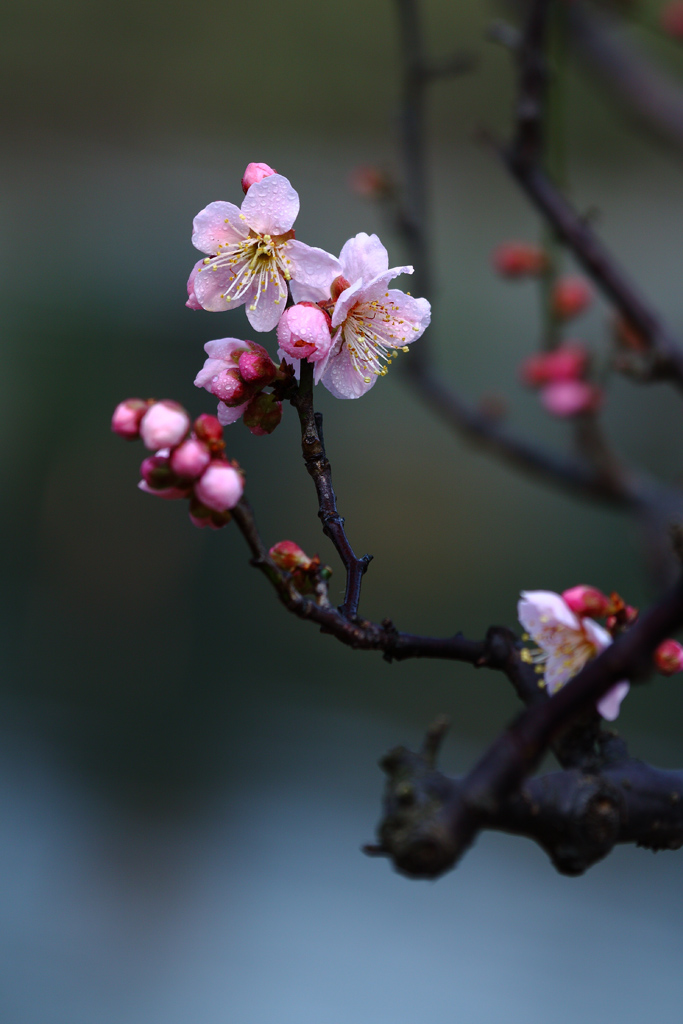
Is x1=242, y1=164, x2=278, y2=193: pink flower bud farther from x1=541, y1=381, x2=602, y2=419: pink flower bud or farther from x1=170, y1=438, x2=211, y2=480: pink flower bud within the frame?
x1=541, y1=381, x2=602, y2=419: pink flower bud

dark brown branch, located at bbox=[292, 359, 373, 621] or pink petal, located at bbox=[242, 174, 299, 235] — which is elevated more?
pink petal, located at bbox=[242, 174, 299, 235]

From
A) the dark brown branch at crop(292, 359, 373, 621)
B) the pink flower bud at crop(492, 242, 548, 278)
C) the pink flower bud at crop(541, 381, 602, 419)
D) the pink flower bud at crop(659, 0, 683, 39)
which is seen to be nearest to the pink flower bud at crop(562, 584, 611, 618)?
the dark brown branch at crop(292, 359, 373, 621)

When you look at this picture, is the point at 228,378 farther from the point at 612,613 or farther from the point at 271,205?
the point at 612,613

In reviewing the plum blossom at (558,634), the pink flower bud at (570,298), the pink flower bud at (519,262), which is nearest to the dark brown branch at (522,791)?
the plum blossom at (558,634)

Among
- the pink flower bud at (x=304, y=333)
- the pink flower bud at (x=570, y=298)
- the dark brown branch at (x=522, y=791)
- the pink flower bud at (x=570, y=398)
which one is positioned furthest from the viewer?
the pink flower bud at (x=570, y=298)

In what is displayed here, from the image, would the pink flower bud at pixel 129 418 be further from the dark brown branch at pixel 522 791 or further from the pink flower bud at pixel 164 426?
the dark brown branch at pixel 522 791

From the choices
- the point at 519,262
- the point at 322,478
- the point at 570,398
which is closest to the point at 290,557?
the point at 322,478

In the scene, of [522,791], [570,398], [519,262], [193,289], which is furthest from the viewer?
[519,262]
